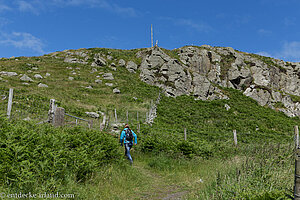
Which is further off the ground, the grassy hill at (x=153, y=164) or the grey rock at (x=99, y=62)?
the grey rock at (x=99, y=62)

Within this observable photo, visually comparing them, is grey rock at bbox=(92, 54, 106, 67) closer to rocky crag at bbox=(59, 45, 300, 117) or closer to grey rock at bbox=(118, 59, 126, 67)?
rocky crag at bbox=(59, 45, 300, 117)

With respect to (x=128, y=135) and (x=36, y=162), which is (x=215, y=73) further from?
(x=36, y=162)

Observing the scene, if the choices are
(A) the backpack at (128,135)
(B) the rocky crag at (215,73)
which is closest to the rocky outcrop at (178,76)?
(B) the rocky crag at (215,73)

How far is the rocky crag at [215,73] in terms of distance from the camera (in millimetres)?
35406

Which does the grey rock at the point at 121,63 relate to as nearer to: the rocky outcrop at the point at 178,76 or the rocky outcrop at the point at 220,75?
the rocky outcrop at the point at 220,75

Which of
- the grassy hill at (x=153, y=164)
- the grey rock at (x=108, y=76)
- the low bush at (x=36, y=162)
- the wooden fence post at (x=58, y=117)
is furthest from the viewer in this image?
the grey rock at (x=108, y=76)

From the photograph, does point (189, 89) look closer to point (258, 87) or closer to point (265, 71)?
point (258, 87)

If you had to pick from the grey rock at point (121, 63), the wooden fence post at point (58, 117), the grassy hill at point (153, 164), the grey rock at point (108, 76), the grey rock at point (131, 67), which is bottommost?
the grassy hill at point (153, 164)

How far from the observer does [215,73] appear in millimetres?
41969

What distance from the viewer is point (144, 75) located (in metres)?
38.8

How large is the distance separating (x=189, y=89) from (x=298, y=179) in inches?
1326

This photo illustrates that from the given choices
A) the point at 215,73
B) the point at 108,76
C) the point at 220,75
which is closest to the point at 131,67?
the point at 108,76

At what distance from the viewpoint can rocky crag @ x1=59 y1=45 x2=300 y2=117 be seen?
3541 cm

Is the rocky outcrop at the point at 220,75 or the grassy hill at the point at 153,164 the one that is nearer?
the grassy hill at the point at 153,164
